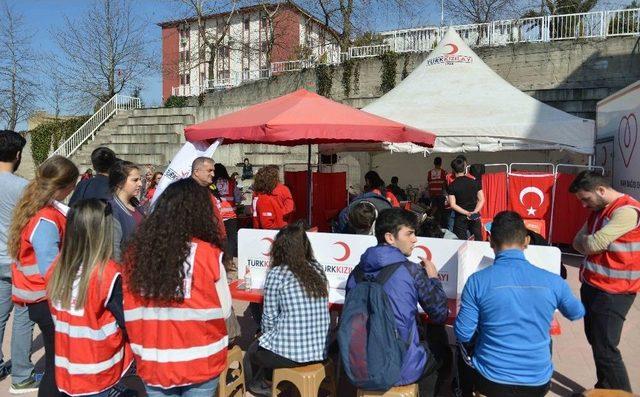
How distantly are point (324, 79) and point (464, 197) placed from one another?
1486 cm

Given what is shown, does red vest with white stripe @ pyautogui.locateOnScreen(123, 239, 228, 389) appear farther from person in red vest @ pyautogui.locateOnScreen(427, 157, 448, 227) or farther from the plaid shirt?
person in red vest @ pyautogui.locateOnScreen(427, 157, 448, 227)

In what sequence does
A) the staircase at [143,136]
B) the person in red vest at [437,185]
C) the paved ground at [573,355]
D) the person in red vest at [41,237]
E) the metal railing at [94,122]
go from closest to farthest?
the person in red vest at [41,237] → the paved ground at [573,355] → the person in red vest at [437,185] → the staircase at [143,136] → the metal railing at [94,122]

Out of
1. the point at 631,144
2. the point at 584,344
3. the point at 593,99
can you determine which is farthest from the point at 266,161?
the point at 584,344

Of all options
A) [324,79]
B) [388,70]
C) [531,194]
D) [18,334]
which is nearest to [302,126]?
[18,334]

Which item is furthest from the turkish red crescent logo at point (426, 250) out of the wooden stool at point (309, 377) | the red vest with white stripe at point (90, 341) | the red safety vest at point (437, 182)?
the red safety vest at point (437, 182)

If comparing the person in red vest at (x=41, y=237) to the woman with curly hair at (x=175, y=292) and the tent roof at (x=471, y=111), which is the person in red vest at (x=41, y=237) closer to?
the woman with curly hair at (x=175, y=292)

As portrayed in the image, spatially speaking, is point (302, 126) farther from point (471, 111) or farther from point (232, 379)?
point (471, 111)

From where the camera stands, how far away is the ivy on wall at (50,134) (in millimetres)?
23406

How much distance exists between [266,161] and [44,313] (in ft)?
47.6

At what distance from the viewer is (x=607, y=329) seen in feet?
10.8

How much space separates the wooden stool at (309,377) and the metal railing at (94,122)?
19903 mm

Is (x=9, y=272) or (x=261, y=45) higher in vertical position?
(x=261, y=45)

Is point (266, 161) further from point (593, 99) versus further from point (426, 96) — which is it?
point (593, 99)

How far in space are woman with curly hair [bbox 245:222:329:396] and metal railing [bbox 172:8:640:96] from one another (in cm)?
1682
